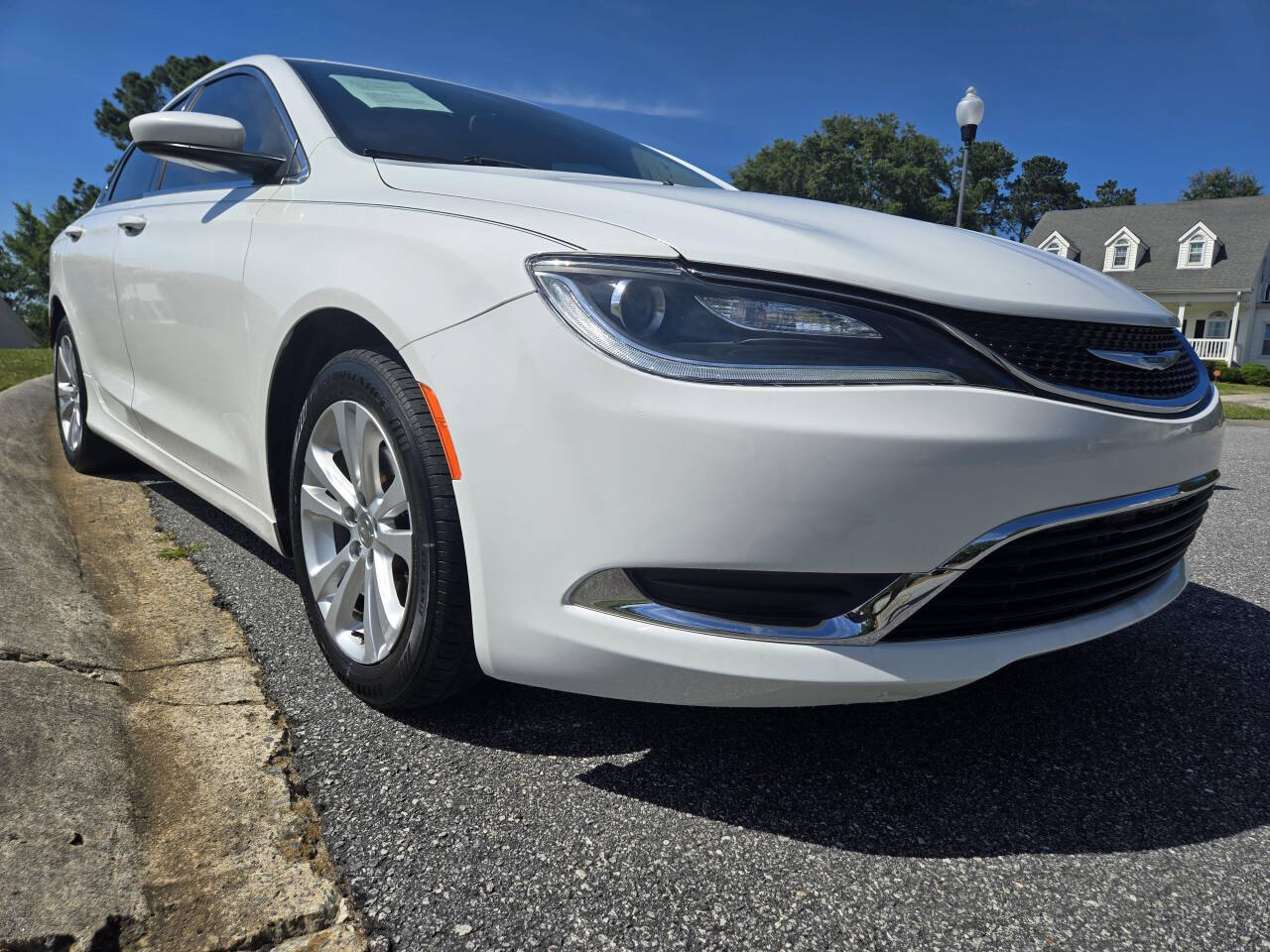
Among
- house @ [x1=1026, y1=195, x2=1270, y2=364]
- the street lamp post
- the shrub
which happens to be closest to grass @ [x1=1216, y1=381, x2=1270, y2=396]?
the shrub

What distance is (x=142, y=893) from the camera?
1.30 meters

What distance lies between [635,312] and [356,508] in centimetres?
84

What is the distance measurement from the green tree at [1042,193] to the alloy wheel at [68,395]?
276 feet

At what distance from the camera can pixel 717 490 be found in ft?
4.54

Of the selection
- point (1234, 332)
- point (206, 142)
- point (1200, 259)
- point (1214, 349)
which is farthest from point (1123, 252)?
point (206, 142)

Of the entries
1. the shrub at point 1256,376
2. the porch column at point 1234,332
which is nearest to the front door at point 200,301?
the shrub at point 1256,376

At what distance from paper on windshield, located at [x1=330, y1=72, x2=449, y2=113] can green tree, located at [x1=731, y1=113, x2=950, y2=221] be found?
5657 cm

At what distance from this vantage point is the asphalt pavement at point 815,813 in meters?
1.33

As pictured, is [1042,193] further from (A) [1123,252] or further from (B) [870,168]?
(A) [1123,252]

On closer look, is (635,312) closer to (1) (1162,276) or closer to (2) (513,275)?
(2) (513,275)

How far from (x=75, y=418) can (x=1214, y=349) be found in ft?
122

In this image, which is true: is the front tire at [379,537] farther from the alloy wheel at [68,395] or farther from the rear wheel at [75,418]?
the alloy wheel at [68,395]

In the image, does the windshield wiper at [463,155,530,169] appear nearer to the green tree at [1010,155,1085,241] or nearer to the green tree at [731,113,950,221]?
the green tree at [731,113,950,221]

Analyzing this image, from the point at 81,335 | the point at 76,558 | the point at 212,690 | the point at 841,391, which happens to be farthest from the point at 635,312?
the point at 81,335
